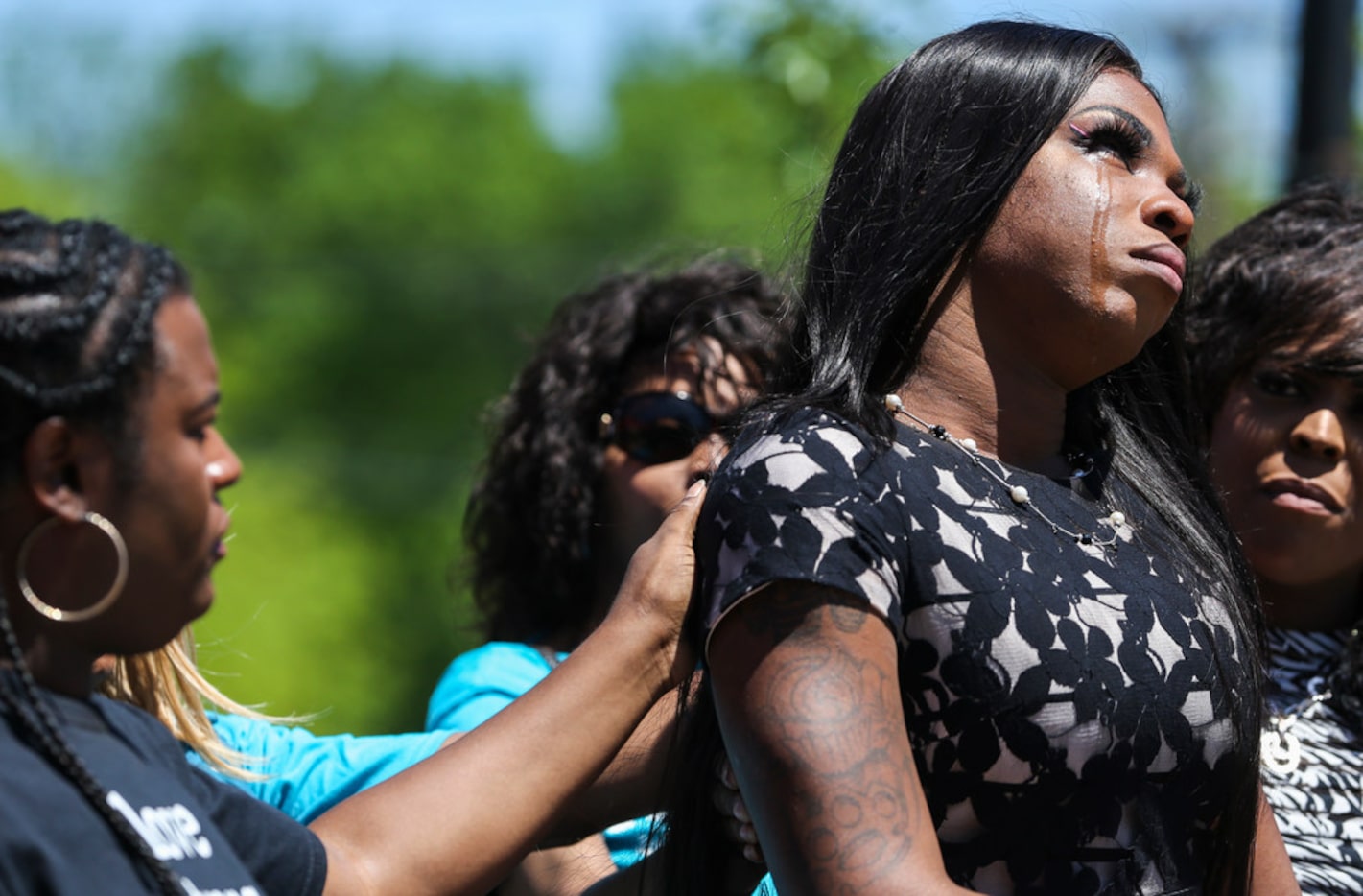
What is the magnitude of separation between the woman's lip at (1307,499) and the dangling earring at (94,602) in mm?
2026

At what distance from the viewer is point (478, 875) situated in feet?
6.34

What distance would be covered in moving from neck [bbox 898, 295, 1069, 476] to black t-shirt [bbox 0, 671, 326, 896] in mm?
970

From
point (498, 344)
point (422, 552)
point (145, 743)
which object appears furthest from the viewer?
point (498, 344)

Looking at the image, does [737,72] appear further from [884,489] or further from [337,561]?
[337,561]

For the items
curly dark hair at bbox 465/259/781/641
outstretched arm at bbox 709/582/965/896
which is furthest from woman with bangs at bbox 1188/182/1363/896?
outstretched arm at bbox 709/582/965/896

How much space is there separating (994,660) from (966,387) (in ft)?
1.39

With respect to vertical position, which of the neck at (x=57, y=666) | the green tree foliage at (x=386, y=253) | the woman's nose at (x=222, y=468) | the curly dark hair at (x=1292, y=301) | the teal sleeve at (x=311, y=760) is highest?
the woman's nose at (x=222, y=468)

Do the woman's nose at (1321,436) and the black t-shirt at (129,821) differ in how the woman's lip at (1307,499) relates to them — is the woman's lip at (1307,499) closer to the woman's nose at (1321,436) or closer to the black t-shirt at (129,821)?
the woman's nose at (1321,436)

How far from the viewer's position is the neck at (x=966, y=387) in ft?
7.02

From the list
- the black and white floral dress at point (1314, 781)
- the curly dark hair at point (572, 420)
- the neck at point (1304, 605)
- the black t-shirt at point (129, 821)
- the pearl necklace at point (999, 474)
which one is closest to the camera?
the black t-shirt at point (129, 821)

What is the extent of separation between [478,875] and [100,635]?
556 millimetres

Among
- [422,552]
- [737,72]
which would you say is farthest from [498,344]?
[737,72]

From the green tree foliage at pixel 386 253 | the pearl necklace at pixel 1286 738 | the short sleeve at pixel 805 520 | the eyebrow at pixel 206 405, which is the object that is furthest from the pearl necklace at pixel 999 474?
the green tree foliage at pixel 386 253

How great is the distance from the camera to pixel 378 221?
27703 mm
